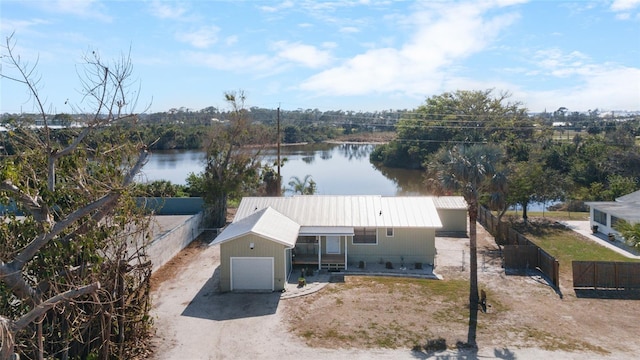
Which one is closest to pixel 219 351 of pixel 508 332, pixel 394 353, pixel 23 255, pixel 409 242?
pixel 394 353

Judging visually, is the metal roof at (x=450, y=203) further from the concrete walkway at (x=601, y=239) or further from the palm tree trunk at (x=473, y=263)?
the palm tree trunk at (x=473, y=263)

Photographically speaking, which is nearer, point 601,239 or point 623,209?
point 623,209

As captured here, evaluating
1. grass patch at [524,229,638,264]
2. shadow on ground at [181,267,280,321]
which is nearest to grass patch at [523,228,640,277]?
grass patch at [524,229,638,264]

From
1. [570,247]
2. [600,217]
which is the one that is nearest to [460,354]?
[570,247]

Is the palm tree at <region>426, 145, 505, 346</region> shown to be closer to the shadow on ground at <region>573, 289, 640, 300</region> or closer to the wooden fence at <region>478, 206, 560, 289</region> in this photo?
the wooden fence at <region>478, 206, 560, 289</region>

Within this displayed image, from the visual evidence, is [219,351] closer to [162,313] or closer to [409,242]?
[162,313]

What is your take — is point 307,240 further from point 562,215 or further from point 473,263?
point 562,215
